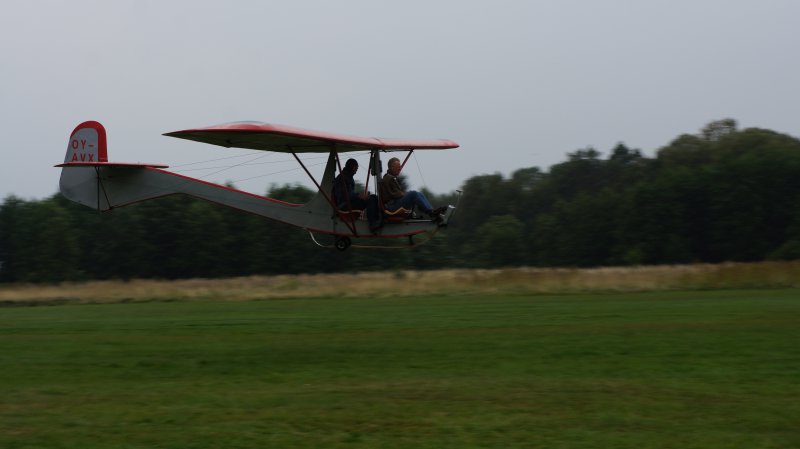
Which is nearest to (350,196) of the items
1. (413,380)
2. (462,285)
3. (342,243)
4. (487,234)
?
(342,243)

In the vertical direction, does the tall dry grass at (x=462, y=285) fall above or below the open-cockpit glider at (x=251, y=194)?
below

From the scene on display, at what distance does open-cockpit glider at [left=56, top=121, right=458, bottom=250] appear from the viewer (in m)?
17.9

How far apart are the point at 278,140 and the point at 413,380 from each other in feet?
19.9

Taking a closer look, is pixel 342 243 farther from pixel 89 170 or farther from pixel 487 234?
pixel 487 234

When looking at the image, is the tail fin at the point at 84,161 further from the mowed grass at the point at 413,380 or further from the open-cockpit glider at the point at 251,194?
the mowed grass at the point at 413,380

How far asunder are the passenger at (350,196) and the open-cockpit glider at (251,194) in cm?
11

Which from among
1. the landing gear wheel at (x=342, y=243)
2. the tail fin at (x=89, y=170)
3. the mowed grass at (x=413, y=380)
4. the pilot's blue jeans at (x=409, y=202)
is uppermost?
the tail fin at (x=89, y=170)

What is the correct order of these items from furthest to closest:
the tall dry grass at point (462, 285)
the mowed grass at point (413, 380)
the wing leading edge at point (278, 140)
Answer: the tall dry grass at point (462, 285), the wing leading edge at point (278, 140), the mowed grass at point (413, 380)

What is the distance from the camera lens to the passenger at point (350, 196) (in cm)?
1855

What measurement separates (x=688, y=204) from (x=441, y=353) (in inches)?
2384

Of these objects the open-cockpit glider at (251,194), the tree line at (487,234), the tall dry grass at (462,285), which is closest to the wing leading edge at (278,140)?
the open-cockpit glider at (251,194)

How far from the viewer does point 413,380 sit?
14578mm

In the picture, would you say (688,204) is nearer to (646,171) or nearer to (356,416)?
(646,171)

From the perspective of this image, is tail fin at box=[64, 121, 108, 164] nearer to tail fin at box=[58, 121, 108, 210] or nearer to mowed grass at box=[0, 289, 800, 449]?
tail fin at box=[58, 121, 108, 210]
